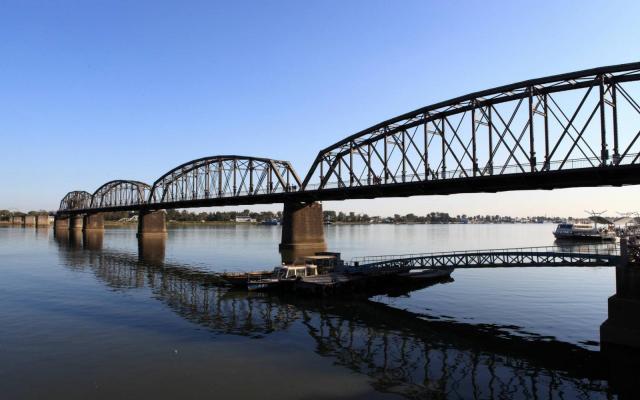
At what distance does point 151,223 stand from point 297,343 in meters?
139

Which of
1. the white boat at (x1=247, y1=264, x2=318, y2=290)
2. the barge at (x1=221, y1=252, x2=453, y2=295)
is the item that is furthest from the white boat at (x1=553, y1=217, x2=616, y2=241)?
the white boat at (x1=247, y1=264, x2=318, y2=290)

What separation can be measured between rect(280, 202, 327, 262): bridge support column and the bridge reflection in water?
1754 inches

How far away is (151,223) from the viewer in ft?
496

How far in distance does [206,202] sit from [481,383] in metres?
108

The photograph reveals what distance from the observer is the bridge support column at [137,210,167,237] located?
149 m

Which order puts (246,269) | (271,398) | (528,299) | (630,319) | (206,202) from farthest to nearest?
(206,202), (246,269), (528,299), (630,319), (271,398)

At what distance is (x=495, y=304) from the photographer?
3603cm

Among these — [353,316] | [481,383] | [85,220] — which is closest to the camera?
[481,383]

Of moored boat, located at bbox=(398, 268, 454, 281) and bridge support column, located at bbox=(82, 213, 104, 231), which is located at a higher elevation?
bridge support column, located at bbox=(82, 213, 104, 231)

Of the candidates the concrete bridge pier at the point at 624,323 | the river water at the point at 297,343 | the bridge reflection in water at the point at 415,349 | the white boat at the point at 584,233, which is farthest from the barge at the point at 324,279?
the white boat at the point at 584,233

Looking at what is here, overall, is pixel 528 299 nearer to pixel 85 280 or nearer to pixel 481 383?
pixel 481 383

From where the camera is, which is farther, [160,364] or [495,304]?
[495,304]

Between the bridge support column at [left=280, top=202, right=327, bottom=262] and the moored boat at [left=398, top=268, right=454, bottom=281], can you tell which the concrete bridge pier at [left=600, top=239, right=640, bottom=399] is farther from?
the bridge support column at [left=280, top=202, right=327, bottom=262]

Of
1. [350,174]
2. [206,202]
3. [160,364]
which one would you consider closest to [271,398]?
[160,364]
